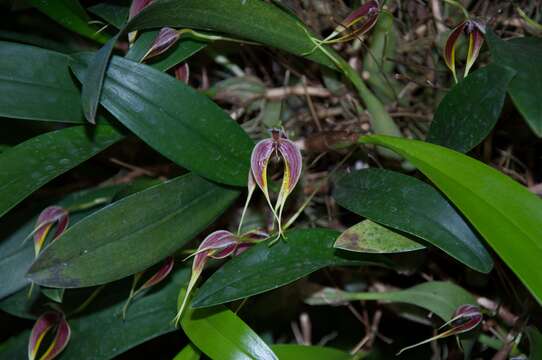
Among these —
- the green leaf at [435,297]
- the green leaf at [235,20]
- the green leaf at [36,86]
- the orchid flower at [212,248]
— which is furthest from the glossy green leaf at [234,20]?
the green leaf at [435,297]

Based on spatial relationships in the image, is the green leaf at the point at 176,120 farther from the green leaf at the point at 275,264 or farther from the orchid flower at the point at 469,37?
the orchid flower at the point at 469,37

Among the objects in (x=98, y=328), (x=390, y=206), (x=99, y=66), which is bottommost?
(x=98, y=328)

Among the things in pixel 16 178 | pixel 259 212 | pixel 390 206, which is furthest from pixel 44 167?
pixel 390 206

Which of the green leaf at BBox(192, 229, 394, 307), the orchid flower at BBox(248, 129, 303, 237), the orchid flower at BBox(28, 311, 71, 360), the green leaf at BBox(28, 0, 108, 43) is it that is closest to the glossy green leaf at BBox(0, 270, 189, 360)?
the orchid flower at BBox(28, 311, 71, 360)

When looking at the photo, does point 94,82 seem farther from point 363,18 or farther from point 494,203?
point 494,203

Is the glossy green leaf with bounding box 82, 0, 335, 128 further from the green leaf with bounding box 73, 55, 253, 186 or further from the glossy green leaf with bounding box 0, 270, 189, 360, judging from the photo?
the glossy green leaf with bounding box 0, 270, 189, 360

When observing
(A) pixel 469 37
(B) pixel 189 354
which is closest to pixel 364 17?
(A) pixel 469 37

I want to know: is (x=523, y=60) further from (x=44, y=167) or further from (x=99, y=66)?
(x=44, y=167)
